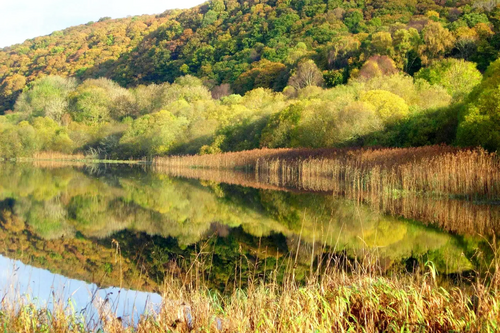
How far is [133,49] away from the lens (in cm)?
11950

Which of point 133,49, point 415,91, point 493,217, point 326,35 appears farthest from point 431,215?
point 133,49

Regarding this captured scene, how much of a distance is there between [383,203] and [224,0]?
11327cm

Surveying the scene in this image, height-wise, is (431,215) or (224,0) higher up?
(224,0)

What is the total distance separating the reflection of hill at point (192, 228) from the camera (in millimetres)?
8914

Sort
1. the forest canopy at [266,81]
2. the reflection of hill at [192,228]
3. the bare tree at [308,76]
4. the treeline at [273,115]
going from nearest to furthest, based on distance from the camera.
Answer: the reflection of hill at [192,228]
the treeline at [273,115]
the forest canopy at [266,81]
the bare tree at [308,76]

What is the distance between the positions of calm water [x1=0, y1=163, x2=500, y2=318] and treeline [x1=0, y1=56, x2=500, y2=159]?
832 centimetres

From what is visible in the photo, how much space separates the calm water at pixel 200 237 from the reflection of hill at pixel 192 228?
1.4 inches

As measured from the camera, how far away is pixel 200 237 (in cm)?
1134

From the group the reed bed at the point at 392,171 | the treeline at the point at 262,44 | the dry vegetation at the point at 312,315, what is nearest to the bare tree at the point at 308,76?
the treeline at the point at 262,44

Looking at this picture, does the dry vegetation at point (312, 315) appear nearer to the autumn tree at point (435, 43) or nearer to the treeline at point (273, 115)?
the treeline at point (273, 115)

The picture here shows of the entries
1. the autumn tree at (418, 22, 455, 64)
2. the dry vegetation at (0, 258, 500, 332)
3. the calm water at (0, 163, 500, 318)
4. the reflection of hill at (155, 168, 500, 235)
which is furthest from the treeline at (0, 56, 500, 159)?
the dry vegetation at (0, 258, 500, 332)

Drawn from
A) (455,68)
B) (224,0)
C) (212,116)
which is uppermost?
(224,0)

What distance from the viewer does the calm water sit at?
703 centimetres

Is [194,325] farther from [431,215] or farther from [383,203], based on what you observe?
[383,203]
